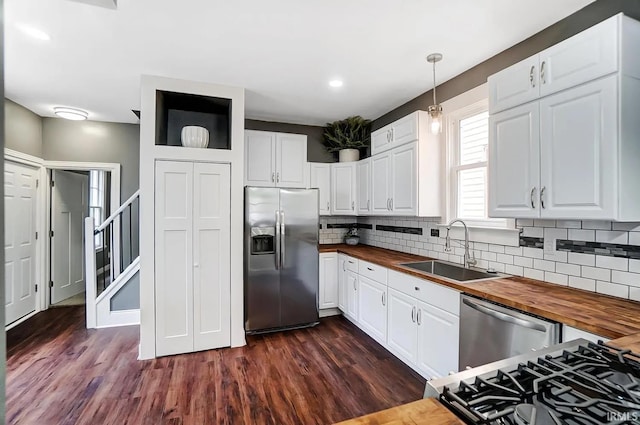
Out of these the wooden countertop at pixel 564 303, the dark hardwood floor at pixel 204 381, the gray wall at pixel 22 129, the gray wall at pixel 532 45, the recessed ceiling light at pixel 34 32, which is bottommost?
the dark hardwood floor at pixel 204 381

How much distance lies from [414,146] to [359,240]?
2.01 m

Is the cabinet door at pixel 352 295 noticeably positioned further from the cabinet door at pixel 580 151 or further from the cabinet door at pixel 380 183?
the cabinet door at pixel 580 151

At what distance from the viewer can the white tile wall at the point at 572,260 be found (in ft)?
5.67

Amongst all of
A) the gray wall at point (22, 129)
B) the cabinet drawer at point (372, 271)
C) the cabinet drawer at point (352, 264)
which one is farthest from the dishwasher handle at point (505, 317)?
the gray wall at point (22, 129)

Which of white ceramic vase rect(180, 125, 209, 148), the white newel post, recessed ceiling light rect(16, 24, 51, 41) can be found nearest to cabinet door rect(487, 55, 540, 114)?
white ceramic vase rect(180, 125, 209, 148)

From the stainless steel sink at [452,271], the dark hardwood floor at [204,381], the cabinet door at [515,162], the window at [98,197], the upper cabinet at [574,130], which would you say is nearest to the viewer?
the upper cabinet at [574,130]

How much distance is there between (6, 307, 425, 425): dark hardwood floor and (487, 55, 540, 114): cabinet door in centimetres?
224

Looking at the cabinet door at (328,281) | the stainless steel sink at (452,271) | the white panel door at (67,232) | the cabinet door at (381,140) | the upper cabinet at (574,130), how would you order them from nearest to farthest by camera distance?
the upper cabinet at (574,130)
the stainless steel sink at (452,271)
the cabinet door at (381,140)
the cabinet door at (328,281)
the white panel door at (67,232)

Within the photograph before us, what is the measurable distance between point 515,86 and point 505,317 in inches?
59.5

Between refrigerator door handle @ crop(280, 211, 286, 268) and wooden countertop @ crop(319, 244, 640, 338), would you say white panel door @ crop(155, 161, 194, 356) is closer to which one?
refrigerator door handle @ crop(280, 211, 286, 268)

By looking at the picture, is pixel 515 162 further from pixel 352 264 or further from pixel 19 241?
pixel 19 241

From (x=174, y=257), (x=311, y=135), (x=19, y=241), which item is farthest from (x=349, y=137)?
(x=19, y=241)

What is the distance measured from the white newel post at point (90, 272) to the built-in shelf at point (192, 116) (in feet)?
4.69

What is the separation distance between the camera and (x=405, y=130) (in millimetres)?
3180
